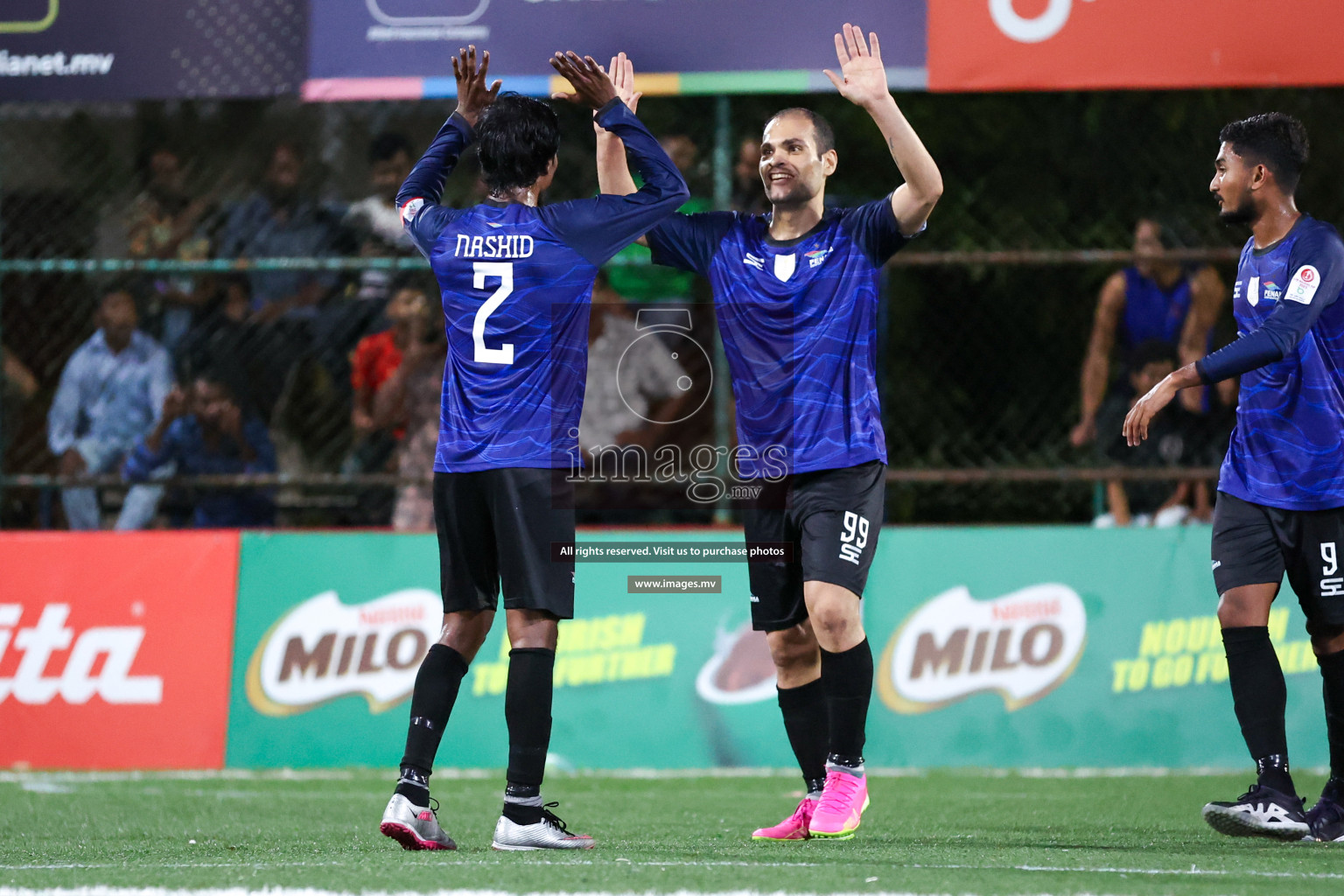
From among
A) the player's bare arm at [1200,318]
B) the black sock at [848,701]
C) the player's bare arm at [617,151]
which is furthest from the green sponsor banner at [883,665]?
the player's bare arm at [617,151]

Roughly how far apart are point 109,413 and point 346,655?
188 cm

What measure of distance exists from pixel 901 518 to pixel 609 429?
1.95m

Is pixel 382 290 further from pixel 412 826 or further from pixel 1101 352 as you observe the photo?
pixel 412 826

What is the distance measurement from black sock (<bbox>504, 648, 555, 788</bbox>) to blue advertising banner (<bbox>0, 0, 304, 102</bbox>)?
4.25 m

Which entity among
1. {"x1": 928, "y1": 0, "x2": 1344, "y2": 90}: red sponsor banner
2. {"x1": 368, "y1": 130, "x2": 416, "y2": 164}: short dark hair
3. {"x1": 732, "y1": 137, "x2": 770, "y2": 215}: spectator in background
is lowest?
{"x1": 732, "y1": 137, "x2": 770, "y2": 215}: spectator in background

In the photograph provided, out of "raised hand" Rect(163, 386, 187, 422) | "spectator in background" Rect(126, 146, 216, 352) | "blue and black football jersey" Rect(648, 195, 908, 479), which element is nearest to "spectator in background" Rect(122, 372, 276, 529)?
"raised hand" Rect(163, 386, 187, 422)

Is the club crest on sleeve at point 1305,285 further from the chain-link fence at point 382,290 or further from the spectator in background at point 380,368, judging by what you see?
the spectator in background at point 380,368

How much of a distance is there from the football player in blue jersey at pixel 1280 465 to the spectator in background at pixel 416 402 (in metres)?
4.16

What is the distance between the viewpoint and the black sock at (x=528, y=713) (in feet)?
15.1

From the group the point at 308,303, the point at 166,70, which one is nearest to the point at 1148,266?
the point at 308,303

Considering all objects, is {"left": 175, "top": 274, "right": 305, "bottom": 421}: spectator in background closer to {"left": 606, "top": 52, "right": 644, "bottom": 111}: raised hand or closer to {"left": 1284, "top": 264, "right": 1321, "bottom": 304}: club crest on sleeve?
{"left": 606, "top": 52, "right": 644, "bottom": 111}: raised hand

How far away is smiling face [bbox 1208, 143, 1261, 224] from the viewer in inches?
209

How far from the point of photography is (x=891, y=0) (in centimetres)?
764

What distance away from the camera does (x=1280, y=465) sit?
5.21m
